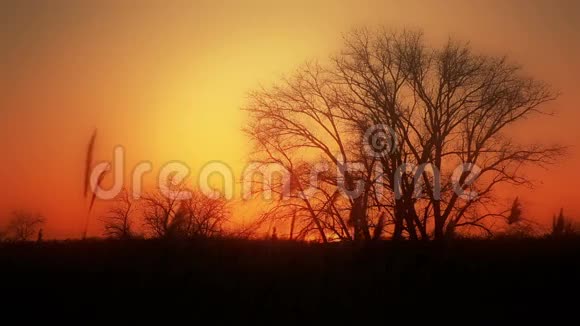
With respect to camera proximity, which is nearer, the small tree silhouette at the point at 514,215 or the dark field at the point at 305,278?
the dark field at the point at 305,278

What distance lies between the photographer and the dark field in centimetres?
1716

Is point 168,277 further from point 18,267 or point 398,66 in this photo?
point 398,66

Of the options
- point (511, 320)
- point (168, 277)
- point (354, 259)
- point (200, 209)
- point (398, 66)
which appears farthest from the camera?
point (200, 209)

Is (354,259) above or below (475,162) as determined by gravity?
below

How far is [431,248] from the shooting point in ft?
72.5

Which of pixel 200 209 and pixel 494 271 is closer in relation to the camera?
pixel 494 271

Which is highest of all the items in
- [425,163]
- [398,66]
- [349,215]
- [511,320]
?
[398,66]

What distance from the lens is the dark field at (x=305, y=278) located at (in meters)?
17.2

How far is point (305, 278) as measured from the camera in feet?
62.5

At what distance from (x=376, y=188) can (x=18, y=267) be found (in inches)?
653

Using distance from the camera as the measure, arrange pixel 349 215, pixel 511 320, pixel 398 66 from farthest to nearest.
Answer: pixel 398 66 → pixel 349 215 → pixel 511 320

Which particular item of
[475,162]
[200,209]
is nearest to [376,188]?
[475,162]

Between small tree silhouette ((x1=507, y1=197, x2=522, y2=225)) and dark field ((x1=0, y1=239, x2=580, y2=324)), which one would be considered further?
small tree silhouette ((x1=507, y1=197, x2=522, y2=225))

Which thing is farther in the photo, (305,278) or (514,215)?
(514,215)
